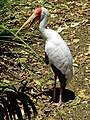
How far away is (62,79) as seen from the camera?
388 centimetres

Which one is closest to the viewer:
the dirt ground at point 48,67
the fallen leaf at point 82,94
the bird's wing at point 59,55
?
the bird's wing at point 59,55

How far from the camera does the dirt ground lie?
4.02m

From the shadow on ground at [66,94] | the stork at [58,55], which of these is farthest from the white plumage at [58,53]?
the shadow on ground at [66,94]

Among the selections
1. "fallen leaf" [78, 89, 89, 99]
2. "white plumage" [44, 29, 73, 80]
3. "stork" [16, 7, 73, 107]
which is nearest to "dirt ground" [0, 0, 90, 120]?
"fallen leaf" [78, 89, 89, 99]

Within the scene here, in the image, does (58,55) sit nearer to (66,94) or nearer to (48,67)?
(66,94)

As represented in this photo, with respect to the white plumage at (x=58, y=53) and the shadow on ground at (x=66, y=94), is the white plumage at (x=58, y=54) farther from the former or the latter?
the shadow on ground at (x=66, y=94)

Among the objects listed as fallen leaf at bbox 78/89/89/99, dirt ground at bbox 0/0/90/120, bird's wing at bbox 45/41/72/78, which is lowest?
fallen leaf at bbox 78/89/89/99

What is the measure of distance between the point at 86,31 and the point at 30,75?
149 cm

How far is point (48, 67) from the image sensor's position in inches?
191

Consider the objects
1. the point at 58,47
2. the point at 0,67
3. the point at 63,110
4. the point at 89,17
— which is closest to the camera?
the point at 58,47

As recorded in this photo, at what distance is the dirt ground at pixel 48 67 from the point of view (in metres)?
4.02

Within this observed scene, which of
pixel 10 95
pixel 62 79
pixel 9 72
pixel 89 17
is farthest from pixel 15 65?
pixel 10 95

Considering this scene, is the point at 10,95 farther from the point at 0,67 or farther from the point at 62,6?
the point at 62,6

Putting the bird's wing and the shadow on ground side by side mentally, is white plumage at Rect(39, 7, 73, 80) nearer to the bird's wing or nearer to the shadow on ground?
the bird's wing
